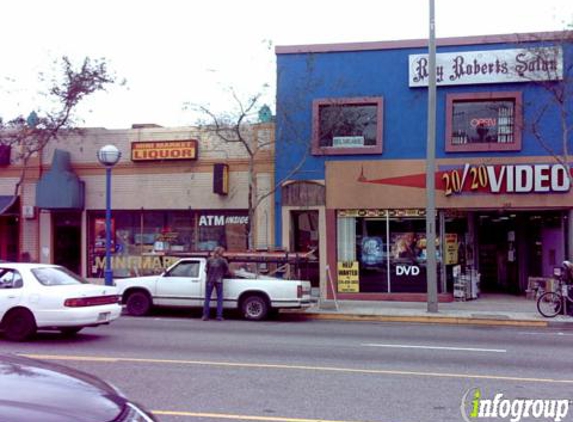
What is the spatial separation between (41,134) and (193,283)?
8841mm

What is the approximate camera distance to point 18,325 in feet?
37.7

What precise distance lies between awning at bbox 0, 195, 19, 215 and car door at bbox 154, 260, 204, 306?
31.3 ft

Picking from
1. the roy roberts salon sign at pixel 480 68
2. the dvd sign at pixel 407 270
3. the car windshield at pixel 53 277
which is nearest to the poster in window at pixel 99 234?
the dvd sign at pixel 407 270

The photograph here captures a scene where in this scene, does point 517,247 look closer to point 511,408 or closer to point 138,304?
point 138,304

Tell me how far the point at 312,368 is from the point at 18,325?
5.57 metres

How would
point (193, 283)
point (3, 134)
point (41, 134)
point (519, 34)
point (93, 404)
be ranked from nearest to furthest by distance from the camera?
point (93, 404)
point (193, 283)
point (519, 34)
point (41, 134)
point (3, 134)

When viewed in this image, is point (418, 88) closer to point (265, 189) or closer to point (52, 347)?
point (265, 189)

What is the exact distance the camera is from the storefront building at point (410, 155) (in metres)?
19.8

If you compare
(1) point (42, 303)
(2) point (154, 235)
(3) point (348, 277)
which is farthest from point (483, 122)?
(1) point (42, 303)

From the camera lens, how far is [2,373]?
3.71 m

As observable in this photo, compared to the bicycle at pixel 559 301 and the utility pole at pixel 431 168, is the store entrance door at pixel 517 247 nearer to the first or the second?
the bicycle at pixel 559 301

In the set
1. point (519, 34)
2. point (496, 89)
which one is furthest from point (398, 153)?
point (519, 34)

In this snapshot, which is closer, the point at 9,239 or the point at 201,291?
the point at 201,291

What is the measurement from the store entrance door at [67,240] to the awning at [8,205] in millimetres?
1402
